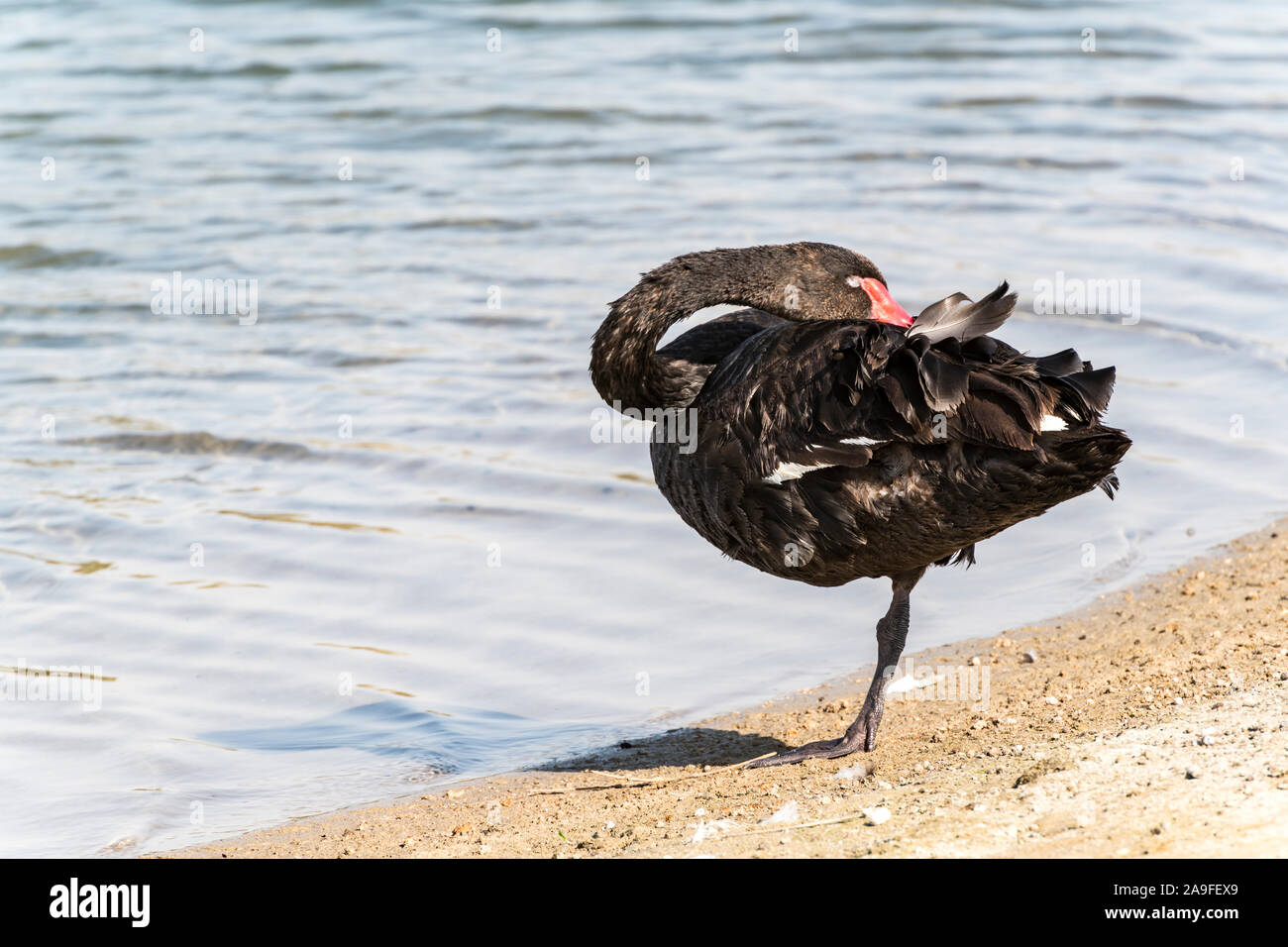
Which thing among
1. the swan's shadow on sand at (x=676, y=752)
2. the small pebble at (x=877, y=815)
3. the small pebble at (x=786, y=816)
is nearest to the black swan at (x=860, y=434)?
the swan's shadow on sand at (x=676, y=752)

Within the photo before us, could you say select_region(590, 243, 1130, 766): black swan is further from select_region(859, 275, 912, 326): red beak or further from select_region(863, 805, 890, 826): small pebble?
select_region(863, 805, 890, 826): small pebble

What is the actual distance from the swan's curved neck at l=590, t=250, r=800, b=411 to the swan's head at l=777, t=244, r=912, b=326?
6cm

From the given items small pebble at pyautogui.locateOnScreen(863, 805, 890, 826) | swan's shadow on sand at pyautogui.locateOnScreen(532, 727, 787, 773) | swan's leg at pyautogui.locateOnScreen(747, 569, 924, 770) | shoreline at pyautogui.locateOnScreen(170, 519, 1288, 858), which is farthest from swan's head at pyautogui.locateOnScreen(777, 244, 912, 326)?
small pebble at pyautogui.locateOnScreen(863, 805, 890, 826)

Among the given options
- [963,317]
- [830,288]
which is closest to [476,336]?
[830,288]

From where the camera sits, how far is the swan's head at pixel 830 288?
18.2ft

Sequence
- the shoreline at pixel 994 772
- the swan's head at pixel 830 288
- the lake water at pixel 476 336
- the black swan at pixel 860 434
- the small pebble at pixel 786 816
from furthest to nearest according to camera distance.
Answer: the lake water at pixel 476 336
the swan's head at pixel 830 288
the black swan at pixel 860 434
the small pebble at pixel 786 816
the shoreline at pixel 994 772

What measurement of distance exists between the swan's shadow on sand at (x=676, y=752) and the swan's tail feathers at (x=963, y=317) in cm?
177

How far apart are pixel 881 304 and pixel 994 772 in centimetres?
207

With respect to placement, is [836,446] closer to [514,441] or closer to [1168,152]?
[514,441]

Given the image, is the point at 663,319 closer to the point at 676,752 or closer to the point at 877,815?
the point at 676,752

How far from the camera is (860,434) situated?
14.9 ft

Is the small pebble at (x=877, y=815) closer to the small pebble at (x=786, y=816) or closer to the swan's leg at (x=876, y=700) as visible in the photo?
the small pebble at (x=786, y=816)

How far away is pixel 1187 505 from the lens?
7473mm

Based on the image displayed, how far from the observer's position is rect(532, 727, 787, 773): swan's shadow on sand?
17.7 ft
